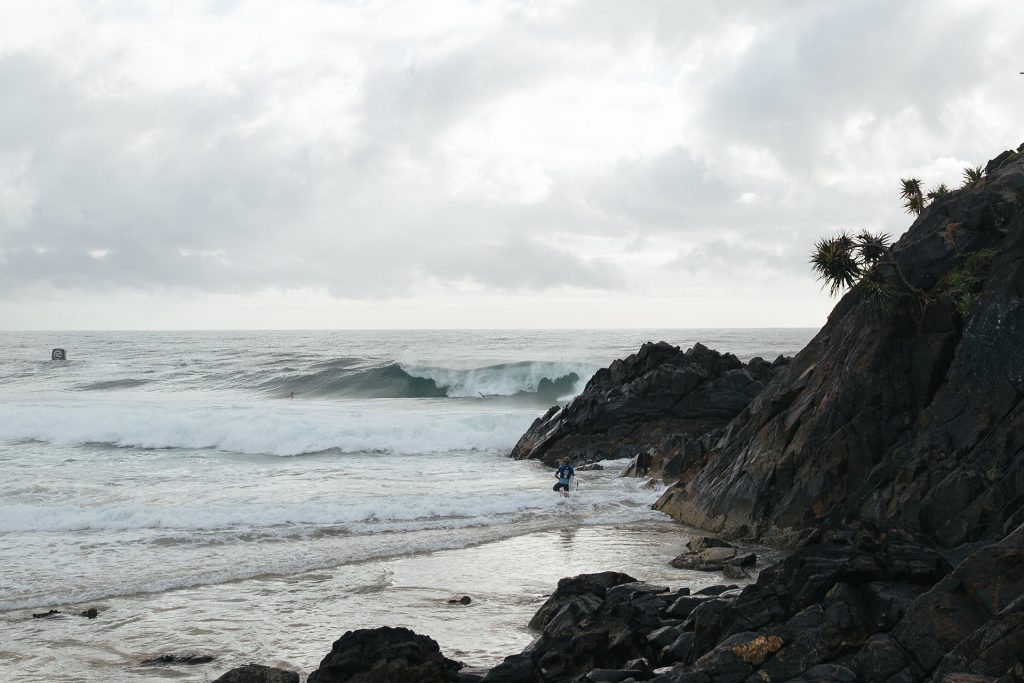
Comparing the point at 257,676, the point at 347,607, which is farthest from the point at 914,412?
the point at 257,676

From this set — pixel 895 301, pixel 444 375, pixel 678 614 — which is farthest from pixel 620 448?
pixel 444 375

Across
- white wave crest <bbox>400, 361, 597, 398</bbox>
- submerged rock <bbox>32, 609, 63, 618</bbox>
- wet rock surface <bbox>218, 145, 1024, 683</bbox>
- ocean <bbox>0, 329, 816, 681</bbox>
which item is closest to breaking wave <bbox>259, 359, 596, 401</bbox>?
white wave crest <bbox>400, 361, 597, 398</bbox>

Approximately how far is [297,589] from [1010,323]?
11824mm

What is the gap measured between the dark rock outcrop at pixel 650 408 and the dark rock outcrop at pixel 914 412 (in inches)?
349

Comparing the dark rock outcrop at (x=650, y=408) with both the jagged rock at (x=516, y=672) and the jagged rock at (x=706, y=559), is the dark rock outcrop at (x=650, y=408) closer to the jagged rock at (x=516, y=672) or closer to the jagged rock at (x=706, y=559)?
the jagged rock at (x=706, y=559)

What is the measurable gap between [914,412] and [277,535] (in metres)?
11.8

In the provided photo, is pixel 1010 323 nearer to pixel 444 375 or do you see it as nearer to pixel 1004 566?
pixel 1004 566

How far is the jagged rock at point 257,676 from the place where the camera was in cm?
847

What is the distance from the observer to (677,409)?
90.0 ft

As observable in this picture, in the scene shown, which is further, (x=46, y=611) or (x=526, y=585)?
(x=526, y=585)

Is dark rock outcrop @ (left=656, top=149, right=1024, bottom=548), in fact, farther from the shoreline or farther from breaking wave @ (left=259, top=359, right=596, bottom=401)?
breaking wave @ (left=259, top=359, right=596, bottom=401)

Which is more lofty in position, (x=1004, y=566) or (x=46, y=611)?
(x=1004, y=566)

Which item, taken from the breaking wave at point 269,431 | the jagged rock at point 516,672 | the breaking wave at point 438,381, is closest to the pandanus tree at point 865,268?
the jagged rock at point 516,672

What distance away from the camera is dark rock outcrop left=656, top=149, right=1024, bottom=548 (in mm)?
12828
